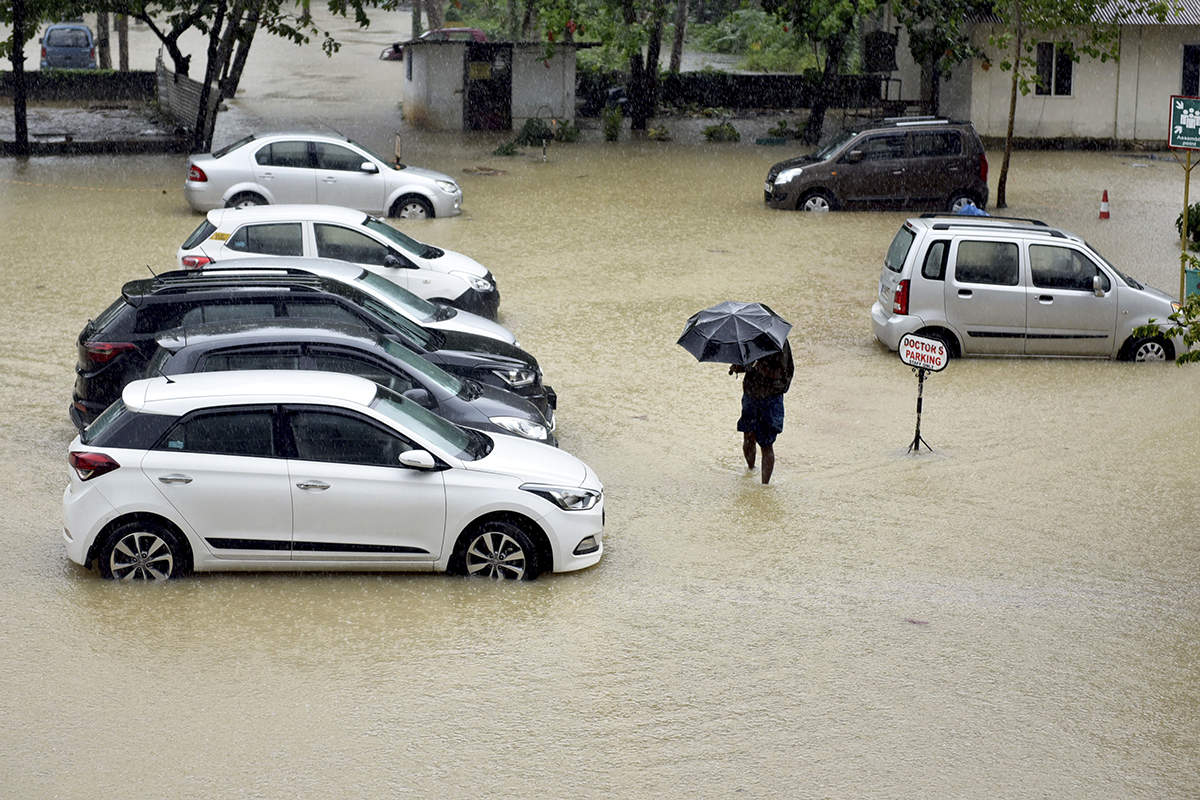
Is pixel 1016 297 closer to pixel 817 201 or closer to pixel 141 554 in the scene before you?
pixel 817 201

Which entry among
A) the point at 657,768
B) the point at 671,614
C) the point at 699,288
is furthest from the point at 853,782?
the point at 699,288

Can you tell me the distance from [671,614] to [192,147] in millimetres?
24092

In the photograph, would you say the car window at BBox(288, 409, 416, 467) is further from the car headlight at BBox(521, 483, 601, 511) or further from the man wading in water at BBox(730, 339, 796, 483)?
the man wading in water at BBox(730, 339, 796, 483)

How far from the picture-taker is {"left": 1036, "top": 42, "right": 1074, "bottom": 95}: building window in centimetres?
3385

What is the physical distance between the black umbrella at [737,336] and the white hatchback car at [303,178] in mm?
12099

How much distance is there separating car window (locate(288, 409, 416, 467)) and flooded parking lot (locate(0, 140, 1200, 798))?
891mm

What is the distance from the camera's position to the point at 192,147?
3053 cm

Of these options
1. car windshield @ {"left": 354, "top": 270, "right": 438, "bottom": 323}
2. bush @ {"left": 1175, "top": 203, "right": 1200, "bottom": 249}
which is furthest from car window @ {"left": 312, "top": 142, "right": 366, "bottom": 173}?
bush @ {"left": 1175, "top": 203, "right": 1200, "bottom": 249}

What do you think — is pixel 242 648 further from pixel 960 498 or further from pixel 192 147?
pixel 192 147

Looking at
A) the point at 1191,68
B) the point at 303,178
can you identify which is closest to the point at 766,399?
the point at 303,178

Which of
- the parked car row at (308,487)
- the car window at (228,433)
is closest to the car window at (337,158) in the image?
the parked car row at (308,487)

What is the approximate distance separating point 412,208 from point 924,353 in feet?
40.3

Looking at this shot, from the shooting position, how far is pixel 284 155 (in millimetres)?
22828

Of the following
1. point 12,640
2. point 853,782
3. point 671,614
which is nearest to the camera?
point 853,782
